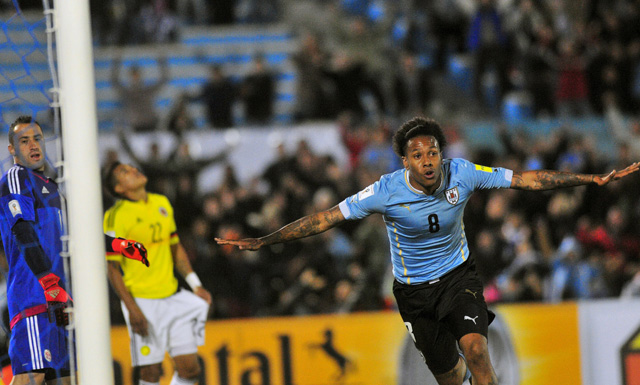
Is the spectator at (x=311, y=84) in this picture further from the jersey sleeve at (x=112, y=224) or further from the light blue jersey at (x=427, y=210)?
the light blue jersey at (x=427, y=210)

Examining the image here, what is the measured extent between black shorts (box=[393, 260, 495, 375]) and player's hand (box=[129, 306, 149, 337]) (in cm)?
207

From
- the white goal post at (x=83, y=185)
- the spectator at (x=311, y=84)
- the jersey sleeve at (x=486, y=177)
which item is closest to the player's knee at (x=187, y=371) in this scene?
the white goal post at (x=83, y=185)

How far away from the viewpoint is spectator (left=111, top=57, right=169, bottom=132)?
1252 cm

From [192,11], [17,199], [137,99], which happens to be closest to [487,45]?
[192,11]

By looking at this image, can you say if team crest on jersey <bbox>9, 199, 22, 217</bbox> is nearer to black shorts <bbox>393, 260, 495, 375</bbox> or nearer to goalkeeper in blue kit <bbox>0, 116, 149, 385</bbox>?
goalkeeper in blue kit <bbox>0, 116, 149, 385</bbox>

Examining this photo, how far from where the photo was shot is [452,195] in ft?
17.9

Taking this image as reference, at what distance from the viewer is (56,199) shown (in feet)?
17.4

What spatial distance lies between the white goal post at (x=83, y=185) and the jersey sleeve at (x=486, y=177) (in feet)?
7.81

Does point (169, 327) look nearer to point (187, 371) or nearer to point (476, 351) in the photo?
point (187, 371)

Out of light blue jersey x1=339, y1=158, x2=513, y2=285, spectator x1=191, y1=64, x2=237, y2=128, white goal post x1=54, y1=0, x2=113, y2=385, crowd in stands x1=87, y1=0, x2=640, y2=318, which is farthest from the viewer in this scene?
spectator x1=191, y1=64, x2=237, y2=128

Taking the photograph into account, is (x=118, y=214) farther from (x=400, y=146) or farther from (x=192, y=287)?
(x=400, y=146)

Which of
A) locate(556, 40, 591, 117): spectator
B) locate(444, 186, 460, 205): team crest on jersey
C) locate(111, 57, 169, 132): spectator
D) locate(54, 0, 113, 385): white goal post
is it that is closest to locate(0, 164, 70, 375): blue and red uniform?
locate(54, 0, 113, 385): white goal post

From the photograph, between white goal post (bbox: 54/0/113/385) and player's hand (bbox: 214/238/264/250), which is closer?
white goal post (bbox: 54/0/113/385)

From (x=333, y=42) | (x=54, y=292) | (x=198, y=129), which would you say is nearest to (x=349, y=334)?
(x=54, y=292)
